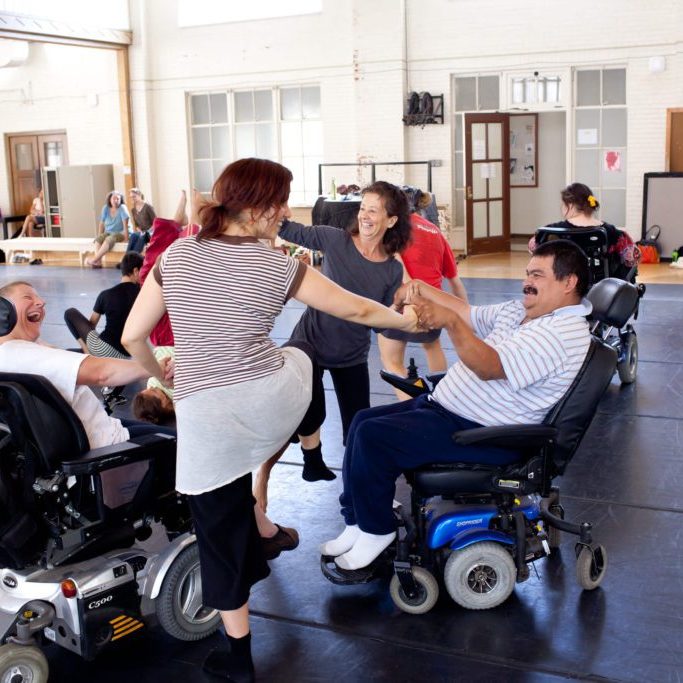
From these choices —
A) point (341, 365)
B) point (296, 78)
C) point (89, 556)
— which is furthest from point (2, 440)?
point (296, 78)

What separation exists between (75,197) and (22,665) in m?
13.8

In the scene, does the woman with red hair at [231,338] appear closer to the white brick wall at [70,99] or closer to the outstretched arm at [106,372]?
the outstretched arm at [106,372]

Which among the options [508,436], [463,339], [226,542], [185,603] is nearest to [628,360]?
[508,436]

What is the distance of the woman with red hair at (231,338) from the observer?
235 centimetres

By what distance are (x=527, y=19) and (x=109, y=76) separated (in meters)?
6.70

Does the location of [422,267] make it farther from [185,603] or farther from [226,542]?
[226,542]

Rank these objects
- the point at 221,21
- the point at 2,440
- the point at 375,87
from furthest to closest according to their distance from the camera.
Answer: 1. the point at 221,21
2. the point at 375,87
3. the point at 2,440

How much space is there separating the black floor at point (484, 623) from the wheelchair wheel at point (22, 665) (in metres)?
0.16

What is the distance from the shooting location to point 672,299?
359 inches

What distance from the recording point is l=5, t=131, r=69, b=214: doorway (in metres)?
16.5

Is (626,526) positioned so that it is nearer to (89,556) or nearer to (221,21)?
(89,556)

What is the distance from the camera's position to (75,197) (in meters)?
15.5

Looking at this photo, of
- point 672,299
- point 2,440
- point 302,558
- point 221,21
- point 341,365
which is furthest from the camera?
point 221,21

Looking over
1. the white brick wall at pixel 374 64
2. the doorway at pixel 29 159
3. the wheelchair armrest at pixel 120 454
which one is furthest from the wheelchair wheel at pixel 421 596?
the doorway at pixel 29 159
